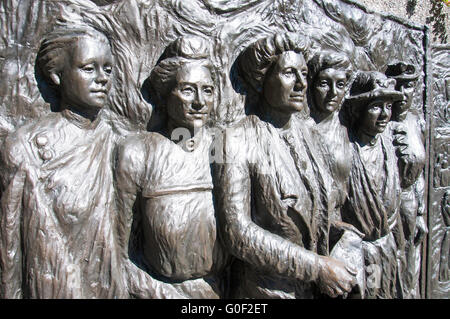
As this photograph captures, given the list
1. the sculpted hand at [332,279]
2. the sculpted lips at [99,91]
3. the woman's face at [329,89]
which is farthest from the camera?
the woman's face at [329,89]

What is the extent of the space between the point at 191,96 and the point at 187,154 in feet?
1.00

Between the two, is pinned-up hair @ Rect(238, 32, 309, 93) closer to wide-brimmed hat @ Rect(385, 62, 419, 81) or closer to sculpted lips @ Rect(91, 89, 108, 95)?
sculpted lips @ Rect(91, 89, 108, 95)

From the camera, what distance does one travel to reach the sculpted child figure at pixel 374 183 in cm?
294

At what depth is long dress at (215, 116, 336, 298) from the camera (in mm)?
2428

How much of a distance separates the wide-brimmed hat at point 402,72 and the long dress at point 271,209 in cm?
92

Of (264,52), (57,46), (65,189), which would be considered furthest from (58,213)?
(264,52)

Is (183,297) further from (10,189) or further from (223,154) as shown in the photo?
(10,189)

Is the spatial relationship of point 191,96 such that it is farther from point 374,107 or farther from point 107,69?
point 374,107

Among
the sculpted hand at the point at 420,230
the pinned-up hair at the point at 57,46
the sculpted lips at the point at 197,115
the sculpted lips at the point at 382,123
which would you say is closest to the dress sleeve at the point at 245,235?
the sculpted lips at the point at 197,115

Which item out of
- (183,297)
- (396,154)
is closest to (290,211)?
(183,297)

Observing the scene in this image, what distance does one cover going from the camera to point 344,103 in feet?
9.97

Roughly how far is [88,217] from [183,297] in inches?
25.3

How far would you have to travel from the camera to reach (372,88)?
9.71 feet

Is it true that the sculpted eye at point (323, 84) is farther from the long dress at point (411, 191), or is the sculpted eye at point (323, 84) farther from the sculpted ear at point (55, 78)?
→ the sculpted ear at point (55, 78)
